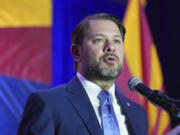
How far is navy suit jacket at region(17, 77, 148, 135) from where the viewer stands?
1.36m

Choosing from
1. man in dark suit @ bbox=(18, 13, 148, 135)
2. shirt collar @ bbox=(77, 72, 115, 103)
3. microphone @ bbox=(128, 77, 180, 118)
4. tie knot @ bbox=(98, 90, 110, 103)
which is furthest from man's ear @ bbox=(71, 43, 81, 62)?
microphone @ bbox=(128, 77, 180, 118)

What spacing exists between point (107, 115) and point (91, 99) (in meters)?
0.12

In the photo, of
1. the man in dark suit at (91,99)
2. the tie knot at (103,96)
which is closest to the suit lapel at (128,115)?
the man in dark suit at (91,99)

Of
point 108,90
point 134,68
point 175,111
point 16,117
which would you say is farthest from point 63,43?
point 175,111

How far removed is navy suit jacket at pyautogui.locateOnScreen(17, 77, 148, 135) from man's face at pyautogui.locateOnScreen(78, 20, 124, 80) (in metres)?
0.11

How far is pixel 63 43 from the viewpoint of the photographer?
2.61m

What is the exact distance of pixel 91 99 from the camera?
61.4 inches

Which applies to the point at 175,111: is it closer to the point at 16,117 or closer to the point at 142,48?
the point at 16,117

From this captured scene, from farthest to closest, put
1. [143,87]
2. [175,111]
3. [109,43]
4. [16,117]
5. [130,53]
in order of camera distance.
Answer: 1. [130,53]
2. [16,117]
3. [109,43]
4. [143,87]
5. [175,111]

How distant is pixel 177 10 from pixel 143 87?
2490 mm

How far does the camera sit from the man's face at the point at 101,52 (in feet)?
5.02

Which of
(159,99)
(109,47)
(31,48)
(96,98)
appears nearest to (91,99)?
(96,98)

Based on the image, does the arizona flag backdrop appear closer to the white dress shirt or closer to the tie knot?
the white dress shirt

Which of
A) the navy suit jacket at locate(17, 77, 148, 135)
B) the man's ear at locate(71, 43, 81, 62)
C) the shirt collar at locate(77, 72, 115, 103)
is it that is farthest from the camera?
the man's ear at locate(71, 43, 81, 62)
